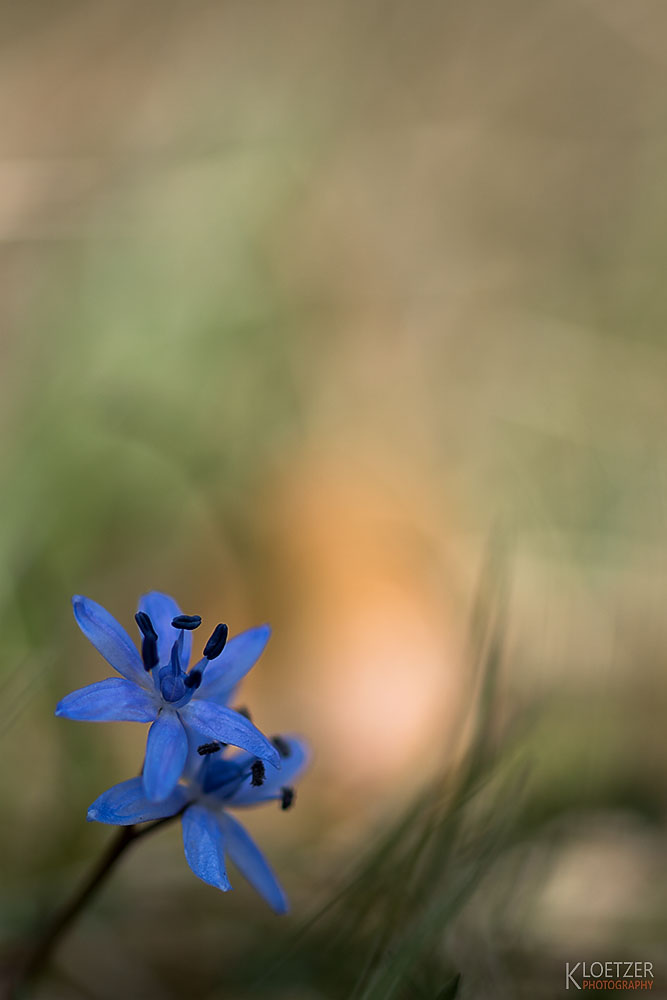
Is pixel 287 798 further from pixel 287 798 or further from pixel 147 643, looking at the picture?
pixel 147 643

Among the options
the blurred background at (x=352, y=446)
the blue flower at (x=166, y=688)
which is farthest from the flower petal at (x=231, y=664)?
the blurred background at (x=352, y=446)

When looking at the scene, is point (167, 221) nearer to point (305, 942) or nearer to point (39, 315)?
point (39, 315)

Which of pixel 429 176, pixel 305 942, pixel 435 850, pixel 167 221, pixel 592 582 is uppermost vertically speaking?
pixel 429 176

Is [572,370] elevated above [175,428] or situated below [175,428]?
above

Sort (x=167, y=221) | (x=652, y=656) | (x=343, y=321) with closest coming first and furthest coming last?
(x=652, y=656) < (x=167, y=221) < (x=343, y=321)

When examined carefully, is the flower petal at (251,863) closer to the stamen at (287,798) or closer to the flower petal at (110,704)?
the stamen at (287,798)

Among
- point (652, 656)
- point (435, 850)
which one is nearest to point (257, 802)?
point (435, 850)
